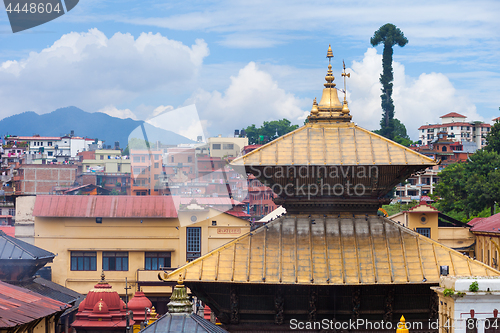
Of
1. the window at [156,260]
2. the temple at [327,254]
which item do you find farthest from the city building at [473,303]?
the window at [156,260]

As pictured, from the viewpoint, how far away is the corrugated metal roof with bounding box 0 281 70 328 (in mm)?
18828

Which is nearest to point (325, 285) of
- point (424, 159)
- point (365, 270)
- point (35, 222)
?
point (365, 270)

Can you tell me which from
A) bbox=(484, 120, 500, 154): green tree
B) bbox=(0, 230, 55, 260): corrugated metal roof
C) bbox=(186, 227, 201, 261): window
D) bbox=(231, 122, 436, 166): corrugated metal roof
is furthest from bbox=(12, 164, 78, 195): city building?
bbox=(231, 122, 436, 166): corrugated metal roof

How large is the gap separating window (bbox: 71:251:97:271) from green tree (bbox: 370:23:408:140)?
56819 millimetres

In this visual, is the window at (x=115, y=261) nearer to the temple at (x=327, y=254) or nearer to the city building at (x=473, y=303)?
the temple at (x=327, y=254)

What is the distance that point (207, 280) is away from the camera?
17.3m

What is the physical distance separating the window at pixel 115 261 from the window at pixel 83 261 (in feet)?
2.44

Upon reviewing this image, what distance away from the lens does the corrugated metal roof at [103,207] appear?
51.0 metres

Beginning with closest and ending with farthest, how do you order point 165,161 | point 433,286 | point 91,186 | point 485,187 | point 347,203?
point 433,286 < point 347,203 < point 485,187 < point 91,186 < point 165,161

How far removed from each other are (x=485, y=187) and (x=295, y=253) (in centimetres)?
4986

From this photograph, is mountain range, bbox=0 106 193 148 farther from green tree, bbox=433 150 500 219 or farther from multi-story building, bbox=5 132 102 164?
green tree, bbox=433 150 500 219

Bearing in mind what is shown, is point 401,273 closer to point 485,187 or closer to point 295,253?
point 295,253

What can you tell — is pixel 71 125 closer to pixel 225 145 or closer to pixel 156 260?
pixel 225 145

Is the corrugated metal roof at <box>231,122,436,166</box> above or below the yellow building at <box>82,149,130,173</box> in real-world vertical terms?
below
